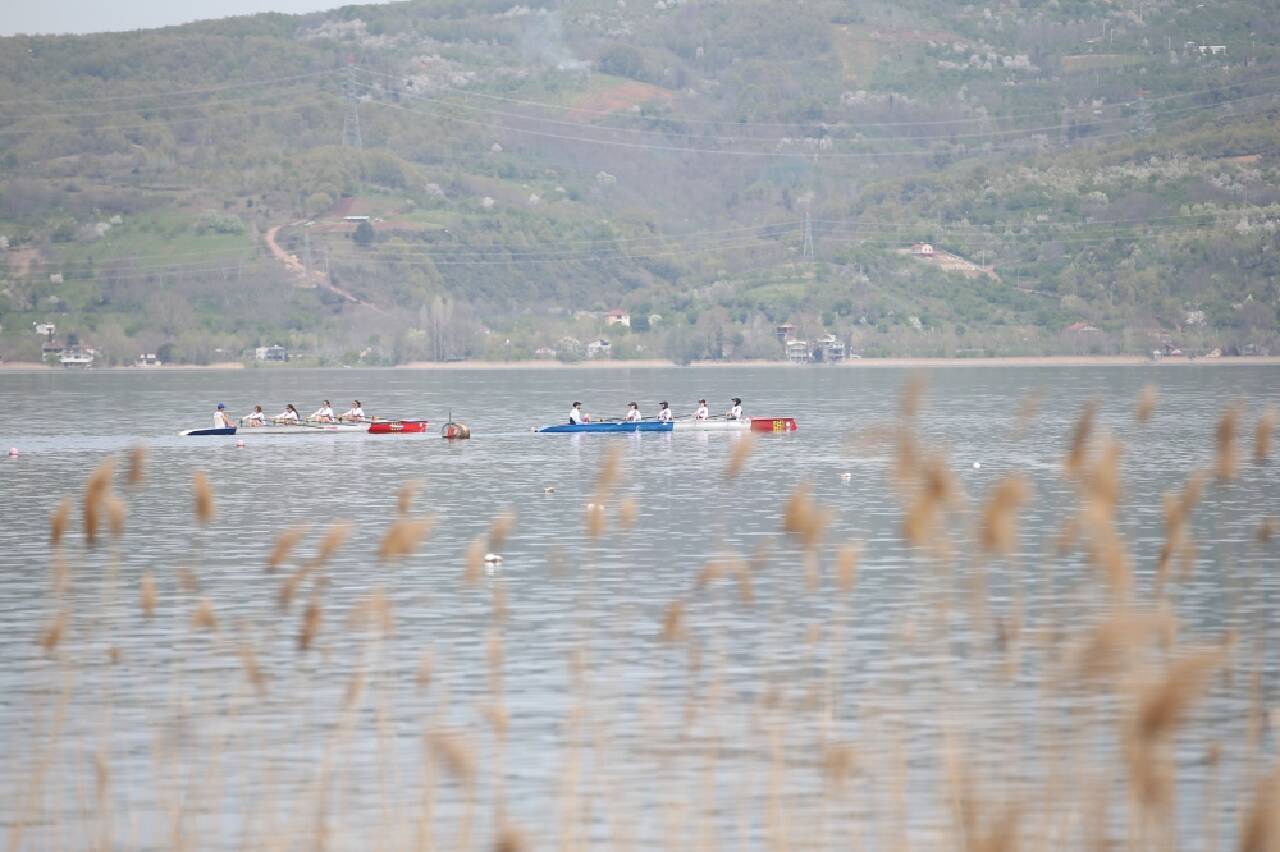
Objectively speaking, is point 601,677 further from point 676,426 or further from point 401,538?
point 676,426

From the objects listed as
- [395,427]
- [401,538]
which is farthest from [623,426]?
[401,538]

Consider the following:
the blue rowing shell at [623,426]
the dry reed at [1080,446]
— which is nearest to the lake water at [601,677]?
the dry reed at [1080,446]

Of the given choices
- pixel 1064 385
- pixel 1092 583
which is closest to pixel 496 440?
pixel 1092 583

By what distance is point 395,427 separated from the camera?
9100 cm

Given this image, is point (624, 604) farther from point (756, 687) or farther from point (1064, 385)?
point (1064, 385)

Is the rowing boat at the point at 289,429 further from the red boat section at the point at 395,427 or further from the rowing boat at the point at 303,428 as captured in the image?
the red boat section at the point at 395,427

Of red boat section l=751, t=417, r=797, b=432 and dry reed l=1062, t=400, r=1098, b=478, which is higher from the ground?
dry reed l=1062, t=400, r=1098, b=478

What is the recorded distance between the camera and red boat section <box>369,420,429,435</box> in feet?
295

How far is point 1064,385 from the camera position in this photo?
17712 centimetres

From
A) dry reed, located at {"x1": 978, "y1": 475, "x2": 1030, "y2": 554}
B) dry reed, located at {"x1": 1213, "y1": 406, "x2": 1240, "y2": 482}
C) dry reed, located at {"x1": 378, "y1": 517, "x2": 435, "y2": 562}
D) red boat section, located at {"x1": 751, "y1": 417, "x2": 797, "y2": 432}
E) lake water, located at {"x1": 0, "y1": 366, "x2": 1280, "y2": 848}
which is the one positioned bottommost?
lake water, located at {"x1": 0, "y1": 366, "x2": 1280, "y2": 848}

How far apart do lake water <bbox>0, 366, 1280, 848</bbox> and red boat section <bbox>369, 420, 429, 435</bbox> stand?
25.1 meters

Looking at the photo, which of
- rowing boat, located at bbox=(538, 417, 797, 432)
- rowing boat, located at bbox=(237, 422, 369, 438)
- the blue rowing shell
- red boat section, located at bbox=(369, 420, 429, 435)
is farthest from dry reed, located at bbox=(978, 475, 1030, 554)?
red boat section, located at bbox=(369, 420, 429, 435)

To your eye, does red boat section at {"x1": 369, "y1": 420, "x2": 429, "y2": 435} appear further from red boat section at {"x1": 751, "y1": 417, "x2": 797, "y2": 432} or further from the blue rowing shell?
red boat section at {"x1": 751, "y1": 417, "x2": 797, "y2": 432}

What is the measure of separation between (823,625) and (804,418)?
83.3 m
